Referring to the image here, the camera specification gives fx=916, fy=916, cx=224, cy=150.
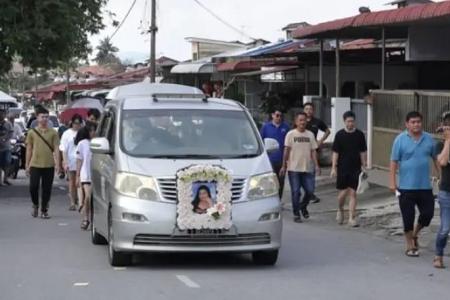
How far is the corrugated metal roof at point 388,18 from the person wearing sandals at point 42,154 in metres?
6.89

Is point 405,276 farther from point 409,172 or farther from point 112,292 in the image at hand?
point 112,292

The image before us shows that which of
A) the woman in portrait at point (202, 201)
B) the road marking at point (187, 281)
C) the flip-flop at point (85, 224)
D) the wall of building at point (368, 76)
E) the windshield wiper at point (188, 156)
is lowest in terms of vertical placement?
the flip-flop at point (85, 224)

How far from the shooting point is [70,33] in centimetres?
2125

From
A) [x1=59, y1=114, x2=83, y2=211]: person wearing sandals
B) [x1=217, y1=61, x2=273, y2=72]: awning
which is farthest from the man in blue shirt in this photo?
[x1=217, y1=61, x2=273, y2=72]: awning

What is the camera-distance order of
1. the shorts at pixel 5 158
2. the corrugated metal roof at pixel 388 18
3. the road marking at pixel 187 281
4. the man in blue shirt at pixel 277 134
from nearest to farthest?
the road marking at pixel 187 281 → the man in blue shirt at pixel 277 134 → the corrugated metal roof at pixel 388 18 → the shorts at pixel 5 158

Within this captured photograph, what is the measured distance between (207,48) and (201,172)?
157 feet

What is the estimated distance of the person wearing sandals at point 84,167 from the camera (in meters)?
14.2

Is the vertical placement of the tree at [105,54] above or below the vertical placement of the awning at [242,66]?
above

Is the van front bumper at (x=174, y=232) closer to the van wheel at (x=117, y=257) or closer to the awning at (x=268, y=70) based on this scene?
the van wheel at (x=117, y=257)

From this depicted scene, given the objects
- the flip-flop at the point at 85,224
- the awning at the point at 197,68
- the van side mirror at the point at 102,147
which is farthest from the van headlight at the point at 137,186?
the awning at the point at 197,68

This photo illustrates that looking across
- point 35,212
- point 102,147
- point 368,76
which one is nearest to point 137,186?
point 102,147

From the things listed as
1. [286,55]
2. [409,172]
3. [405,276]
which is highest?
[286,55]

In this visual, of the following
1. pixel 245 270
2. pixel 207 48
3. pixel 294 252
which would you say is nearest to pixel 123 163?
pixel 245 270

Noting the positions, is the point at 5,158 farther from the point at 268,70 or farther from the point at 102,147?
the point at 268,70
